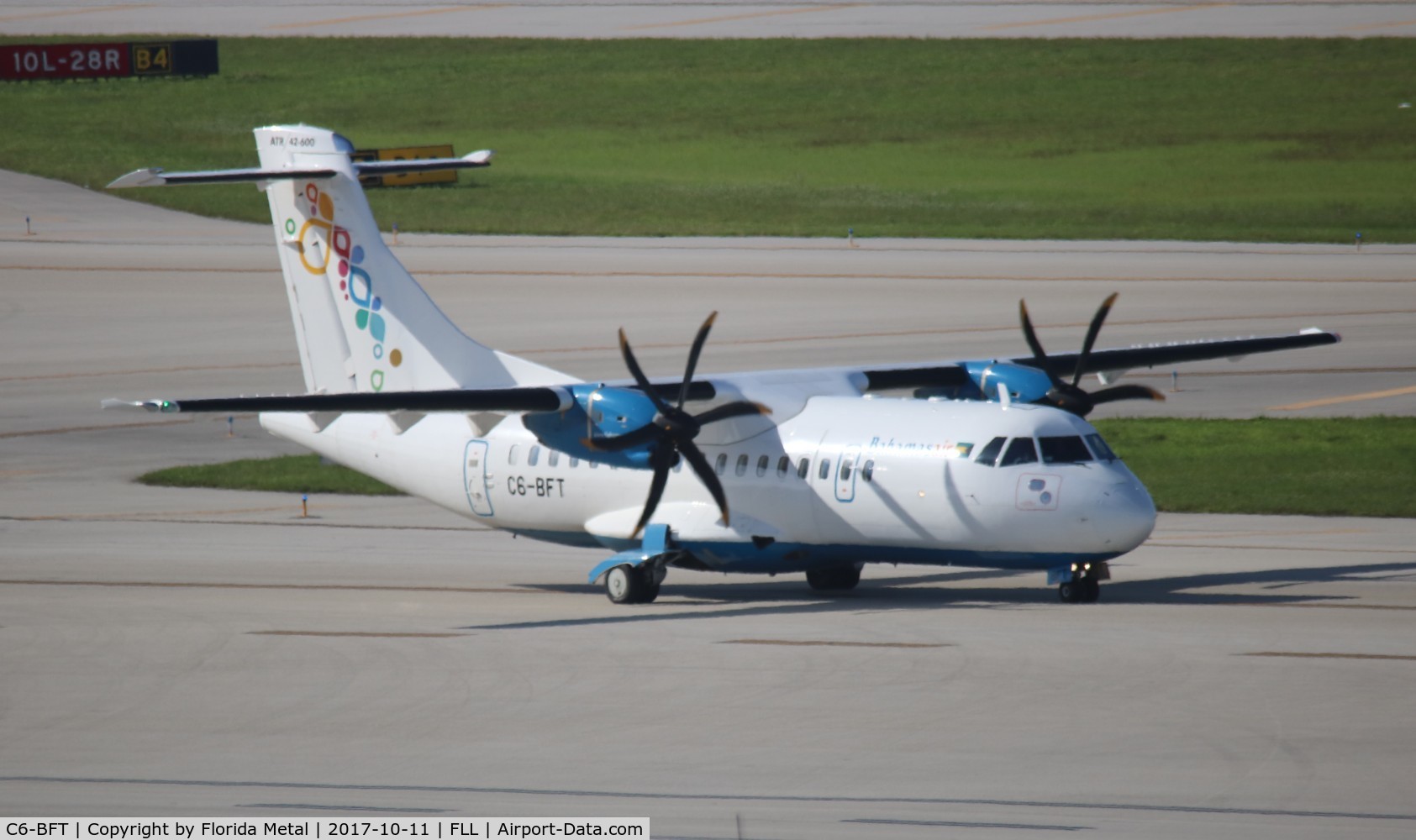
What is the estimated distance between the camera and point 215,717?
19.1 metres

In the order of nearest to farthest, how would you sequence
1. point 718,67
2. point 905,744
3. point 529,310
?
point 905,744 < point 529,310 < point 718,67

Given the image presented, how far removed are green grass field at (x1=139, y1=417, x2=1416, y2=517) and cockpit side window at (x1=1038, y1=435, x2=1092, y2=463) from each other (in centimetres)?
1104

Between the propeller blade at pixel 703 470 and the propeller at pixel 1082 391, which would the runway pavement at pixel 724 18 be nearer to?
the propeller at pixel 1082 391

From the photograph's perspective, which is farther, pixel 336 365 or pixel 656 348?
pixel 656 348

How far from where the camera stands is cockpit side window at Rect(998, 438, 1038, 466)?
24469 millimetres

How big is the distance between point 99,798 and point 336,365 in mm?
15337

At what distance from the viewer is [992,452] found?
24609 millimetres

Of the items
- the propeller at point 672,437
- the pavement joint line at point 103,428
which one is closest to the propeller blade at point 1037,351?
the propeller at point 672,437

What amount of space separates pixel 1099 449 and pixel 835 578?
477 cm

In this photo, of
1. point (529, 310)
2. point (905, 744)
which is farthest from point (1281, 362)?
point (905, 744)

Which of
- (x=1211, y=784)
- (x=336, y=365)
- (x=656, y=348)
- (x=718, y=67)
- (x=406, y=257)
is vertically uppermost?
(x=718, y=67)

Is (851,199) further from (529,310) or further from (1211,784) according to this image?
(1211,784)

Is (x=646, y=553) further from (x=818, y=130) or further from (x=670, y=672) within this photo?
(x=818, y=130)

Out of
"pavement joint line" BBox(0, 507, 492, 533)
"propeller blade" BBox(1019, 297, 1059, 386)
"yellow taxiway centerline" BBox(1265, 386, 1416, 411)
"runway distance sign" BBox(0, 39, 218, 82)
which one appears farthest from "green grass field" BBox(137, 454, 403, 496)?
"runway distance sign" BBox(0, 39, 218, 82)
